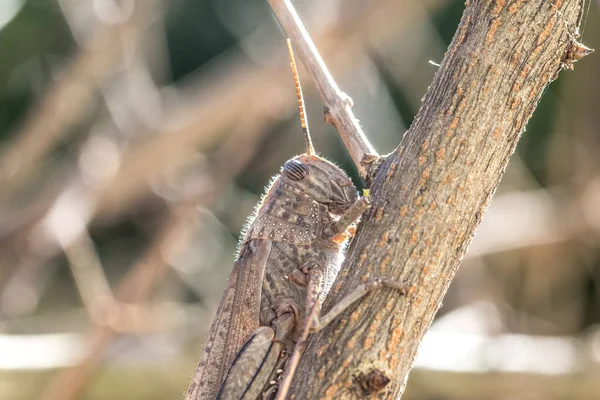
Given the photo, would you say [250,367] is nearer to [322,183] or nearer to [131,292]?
[322,183]

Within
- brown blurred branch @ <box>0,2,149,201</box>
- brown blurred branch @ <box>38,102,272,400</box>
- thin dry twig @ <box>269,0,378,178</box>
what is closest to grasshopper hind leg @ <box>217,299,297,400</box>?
thin dry twig @ <box>269,0,378,178</box>

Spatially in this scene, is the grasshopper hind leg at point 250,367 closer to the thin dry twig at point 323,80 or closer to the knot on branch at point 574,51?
the thin dry twig at point 323,80

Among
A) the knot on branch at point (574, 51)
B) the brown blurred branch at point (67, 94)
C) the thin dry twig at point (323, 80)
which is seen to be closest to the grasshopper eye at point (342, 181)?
the thin dry twig at point (323, 80)

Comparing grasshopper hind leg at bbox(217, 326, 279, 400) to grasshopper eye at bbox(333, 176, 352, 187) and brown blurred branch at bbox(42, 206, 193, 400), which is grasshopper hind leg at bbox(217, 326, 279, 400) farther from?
brown blurred branch at bbox(42, 206, 193, 400)

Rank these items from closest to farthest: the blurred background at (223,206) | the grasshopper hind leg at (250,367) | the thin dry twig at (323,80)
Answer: the thin dry twig at (323,80)
the grasshopper hind leg at (250,367)
the blurred background at (223,206)

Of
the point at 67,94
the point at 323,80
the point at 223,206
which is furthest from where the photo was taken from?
the point at 223,206

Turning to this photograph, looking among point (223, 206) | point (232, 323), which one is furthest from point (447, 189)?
point (223, 206)
